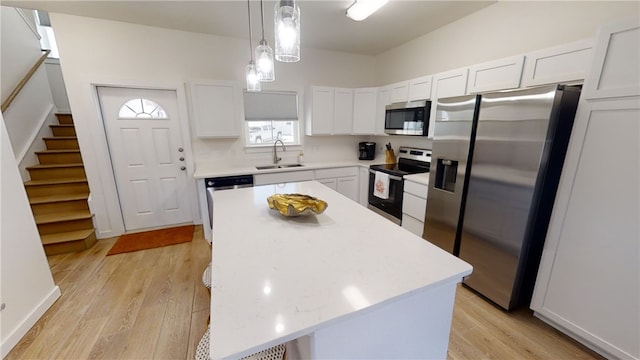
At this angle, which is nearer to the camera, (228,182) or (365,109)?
(228,182)

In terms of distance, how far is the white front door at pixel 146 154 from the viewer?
121 inches

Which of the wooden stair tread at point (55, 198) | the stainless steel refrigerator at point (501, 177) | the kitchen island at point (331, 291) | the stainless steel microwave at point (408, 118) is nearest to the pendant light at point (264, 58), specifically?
the kitchen island at point (331, 291)

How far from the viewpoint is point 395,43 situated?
3.54 metres

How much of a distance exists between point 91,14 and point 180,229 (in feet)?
8.71

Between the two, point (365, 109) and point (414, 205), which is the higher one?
point (365, 109)

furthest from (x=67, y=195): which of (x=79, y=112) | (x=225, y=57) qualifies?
(x=225, y=57)

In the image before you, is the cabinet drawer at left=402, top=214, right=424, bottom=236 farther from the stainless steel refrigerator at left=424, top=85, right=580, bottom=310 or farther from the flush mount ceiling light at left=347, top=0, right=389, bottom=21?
the flush mount ceiling light at left=347, top=0, right=389, bottom=21

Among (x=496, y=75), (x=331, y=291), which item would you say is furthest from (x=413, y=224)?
(x=331, y=291)

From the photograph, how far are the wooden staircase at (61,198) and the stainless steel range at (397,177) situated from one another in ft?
11.9

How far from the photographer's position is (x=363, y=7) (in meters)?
2.21

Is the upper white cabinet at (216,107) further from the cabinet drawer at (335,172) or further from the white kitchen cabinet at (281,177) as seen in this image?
the cabinet drawer at (335,172)

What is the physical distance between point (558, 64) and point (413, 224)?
1.86 meters

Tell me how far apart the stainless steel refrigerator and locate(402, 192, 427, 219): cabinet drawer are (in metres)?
A: 0.30

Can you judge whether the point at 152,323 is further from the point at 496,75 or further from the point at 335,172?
the point at 496,75
